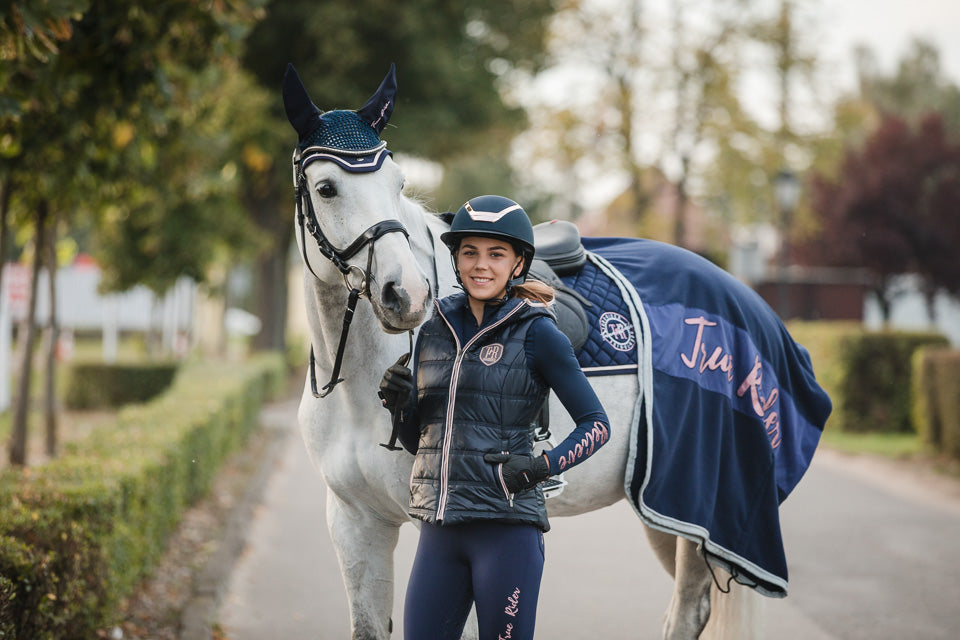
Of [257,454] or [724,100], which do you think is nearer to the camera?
[257,454]

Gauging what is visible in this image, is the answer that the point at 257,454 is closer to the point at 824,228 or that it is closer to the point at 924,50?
the point at 824,228

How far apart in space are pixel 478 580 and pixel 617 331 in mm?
1322

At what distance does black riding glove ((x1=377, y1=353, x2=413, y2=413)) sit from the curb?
278cm

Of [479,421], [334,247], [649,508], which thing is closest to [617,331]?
[649,508]

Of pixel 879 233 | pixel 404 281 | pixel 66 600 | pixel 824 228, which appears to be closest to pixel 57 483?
pixel 66 600

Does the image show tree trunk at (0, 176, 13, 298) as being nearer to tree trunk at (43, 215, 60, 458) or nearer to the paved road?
tree trunk at (43, 215, 60, 458)

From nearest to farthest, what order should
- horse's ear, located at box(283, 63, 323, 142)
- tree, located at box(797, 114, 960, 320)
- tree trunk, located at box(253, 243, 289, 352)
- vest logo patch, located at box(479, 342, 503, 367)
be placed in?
1. vest logo patch, located at box(479, 342, 503, 367)
2. horse's ear, located at box(283, 63, 323, 142)
3. tree trunk, located at box(253, 243, 289, 352)
4. tree, located at box(797, 114, 960, 320)

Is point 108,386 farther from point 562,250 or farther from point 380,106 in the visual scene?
point 380,106

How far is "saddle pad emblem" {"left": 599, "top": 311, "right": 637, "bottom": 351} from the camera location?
3.49 metres

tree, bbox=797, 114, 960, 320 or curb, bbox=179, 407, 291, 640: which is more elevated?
tree, bbox=797, 114, 960, 320

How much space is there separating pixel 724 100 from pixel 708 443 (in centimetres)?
2325

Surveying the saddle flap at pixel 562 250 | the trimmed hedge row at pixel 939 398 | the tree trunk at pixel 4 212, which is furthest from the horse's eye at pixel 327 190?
the trimmed hedge row at pixel 939 398

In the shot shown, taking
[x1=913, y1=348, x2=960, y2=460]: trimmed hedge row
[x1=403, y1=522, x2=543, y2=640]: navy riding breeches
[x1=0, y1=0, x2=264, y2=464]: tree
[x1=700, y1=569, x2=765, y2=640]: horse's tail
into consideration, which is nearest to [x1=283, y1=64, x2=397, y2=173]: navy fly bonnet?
[x1=403, y1=522, x2=543, y2=640]: navy riding breeches

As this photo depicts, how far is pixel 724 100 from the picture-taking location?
Result: 25.0m
